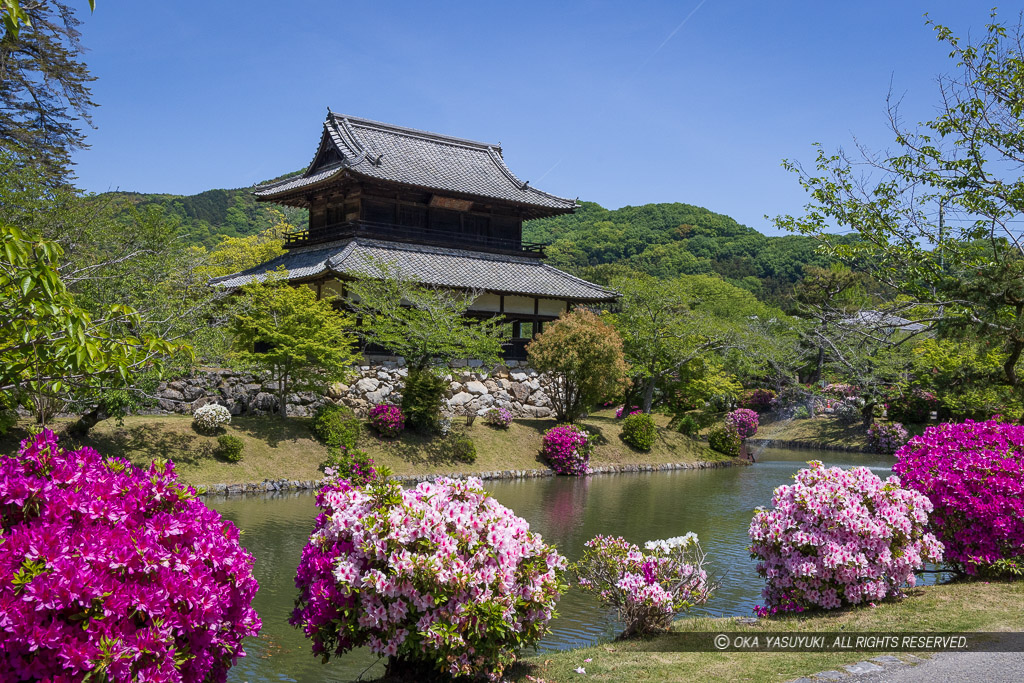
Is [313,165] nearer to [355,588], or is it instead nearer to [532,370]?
[532,370]

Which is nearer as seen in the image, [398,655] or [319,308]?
[398,655]

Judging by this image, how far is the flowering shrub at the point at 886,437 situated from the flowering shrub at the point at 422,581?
3040 centimetres

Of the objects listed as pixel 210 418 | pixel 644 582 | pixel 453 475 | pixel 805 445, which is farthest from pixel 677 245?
pixel 644 582

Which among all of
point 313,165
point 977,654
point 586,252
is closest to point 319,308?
Result: point 313,165

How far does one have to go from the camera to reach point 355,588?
518cm

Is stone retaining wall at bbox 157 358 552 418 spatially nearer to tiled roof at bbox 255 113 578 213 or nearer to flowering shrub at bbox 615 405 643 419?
flowering shrub at bbox 615 405 643 419

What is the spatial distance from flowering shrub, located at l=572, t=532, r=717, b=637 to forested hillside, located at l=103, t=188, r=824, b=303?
5804cm

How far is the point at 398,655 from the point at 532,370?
76.8 feet

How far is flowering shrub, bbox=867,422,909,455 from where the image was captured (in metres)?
31.6

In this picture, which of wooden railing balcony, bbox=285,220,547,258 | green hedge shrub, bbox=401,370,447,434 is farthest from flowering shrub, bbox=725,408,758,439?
green hedge shrub, bbox=401,370,447,434

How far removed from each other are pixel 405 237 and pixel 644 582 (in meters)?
23.3

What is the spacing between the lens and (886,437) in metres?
32.0

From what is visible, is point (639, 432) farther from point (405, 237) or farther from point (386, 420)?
point (405, 237)

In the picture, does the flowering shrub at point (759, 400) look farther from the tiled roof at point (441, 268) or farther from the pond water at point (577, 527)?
the tiled roof at point (441, 268)
